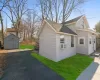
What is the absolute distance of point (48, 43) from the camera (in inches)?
558

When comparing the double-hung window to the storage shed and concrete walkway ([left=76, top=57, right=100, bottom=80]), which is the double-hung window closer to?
concrete walkway ([left=76, top=57, right=100, bottom=80])

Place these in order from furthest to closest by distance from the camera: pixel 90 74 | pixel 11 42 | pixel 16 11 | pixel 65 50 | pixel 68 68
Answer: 1. pixel 16 11
2. pixel 11 42
3. pixel 65 50
4. pixel 68 68
5. pixel 90 74

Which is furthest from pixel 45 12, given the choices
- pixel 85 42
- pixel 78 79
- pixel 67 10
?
pixel 78 79

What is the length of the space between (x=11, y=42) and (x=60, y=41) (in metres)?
15.4

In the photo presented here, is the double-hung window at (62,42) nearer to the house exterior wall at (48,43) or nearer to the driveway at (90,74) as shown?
the house exterior wall at (48,43)

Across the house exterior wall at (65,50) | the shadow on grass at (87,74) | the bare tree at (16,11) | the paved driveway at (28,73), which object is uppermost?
the bare tree at (16,11)

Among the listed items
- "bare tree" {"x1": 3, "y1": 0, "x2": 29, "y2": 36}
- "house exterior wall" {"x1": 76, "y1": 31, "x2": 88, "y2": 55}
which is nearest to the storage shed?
"bare tree" {"x1": 3, "y1": 0, "x2": 29, "y2": 36}

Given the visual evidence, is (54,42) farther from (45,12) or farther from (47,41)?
(45,12)

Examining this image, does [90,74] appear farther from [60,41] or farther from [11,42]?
[11,42]

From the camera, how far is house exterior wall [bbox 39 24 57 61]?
1320 centimetres

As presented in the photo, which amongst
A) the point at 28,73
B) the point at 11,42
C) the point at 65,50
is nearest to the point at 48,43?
the point at 65,50

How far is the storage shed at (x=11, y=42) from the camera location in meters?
24.8

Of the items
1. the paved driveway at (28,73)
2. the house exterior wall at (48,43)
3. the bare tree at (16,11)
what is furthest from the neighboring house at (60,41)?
the bare tree at (16,11)

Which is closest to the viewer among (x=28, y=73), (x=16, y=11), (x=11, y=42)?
(x=28, y=73)
